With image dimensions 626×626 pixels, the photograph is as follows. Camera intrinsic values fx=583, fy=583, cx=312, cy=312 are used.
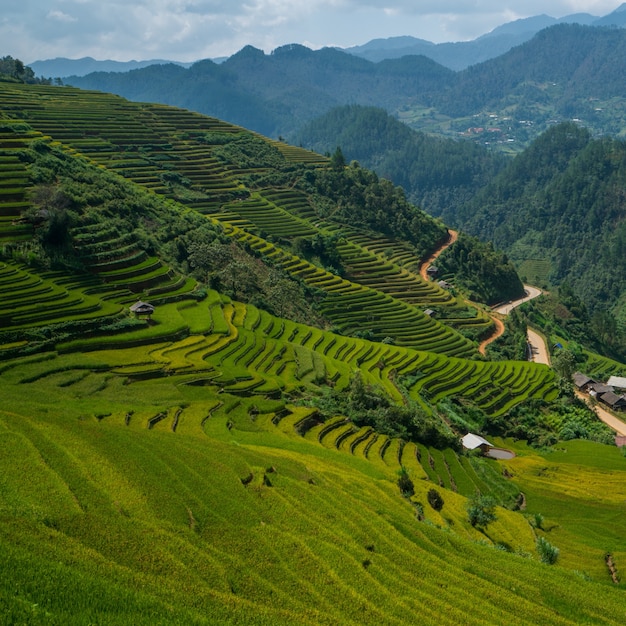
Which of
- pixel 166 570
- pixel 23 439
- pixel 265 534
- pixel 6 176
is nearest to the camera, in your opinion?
pixel 166 570

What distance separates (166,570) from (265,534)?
4.40 metres

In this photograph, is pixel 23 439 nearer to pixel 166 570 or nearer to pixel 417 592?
pixel 166 570

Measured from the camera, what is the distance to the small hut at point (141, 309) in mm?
47125

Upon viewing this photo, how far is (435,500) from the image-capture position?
1139 inches

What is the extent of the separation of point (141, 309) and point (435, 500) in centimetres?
2885

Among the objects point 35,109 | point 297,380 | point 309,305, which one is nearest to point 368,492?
point 297,380

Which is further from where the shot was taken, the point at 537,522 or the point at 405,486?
the point at 537,522

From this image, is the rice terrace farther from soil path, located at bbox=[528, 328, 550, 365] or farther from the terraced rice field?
soil path, located at bbox=[528, 328, 550, 365]

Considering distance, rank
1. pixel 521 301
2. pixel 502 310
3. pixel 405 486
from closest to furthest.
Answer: pixel 405 486 → pixel 502 310 → pixel 521 301

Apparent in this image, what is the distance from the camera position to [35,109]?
92.2 m

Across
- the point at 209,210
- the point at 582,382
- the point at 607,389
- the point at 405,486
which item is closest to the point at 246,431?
the point at 405,486

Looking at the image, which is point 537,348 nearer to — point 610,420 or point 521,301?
point 610,420

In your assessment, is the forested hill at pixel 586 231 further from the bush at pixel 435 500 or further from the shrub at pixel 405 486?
the shrub at pixel 405 486

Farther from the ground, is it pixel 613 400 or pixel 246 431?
pixel 246 431
